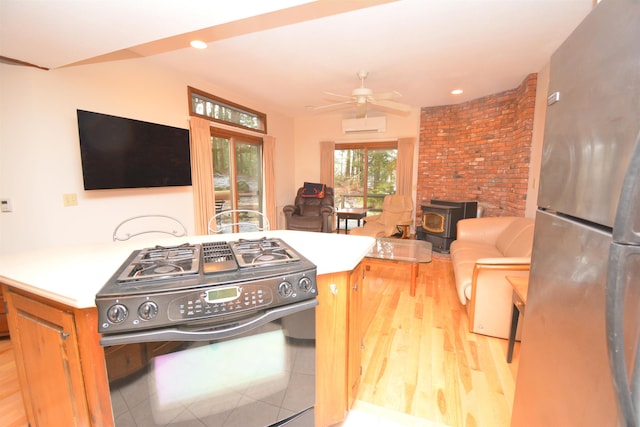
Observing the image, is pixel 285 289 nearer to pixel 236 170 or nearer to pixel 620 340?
pixel 620 340

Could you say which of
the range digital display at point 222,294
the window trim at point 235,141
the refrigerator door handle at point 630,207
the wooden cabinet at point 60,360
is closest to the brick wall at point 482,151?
the window trim at point 235,141

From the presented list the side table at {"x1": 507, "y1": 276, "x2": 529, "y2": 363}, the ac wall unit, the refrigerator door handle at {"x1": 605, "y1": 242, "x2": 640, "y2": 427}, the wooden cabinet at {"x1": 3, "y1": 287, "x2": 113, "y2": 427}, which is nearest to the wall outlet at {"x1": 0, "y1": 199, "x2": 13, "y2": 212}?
the wooden cabinet at {"x1": 3, "y1": 287, "x2": 113, "y2": 427}

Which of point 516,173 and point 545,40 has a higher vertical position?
point 545,40

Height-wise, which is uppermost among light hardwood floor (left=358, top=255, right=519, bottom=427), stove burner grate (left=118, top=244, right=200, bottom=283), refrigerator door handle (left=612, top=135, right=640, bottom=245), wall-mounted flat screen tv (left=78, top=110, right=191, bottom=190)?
wall-mounted flat screen tv (left=78, top=110, right=191, bottom=190)

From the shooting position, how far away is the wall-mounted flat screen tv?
250 centimetres

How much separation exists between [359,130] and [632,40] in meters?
5.28

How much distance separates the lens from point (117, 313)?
0.79 meters

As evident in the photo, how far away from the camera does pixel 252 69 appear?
3381 millimetres

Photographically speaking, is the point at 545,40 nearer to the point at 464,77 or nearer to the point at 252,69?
the point at 464,77

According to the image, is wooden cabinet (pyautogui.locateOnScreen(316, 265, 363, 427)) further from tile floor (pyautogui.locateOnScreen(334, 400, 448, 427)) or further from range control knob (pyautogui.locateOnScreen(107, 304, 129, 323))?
range control knob (pyautogui.locateOnScreen(107, 304, 129, 323))

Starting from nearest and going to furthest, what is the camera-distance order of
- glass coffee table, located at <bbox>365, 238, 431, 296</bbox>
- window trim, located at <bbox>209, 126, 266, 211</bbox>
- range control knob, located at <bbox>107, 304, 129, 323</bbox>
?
range control knob, located at <bbox>107, 304, 129, 323</bbox>
glass coffee table, located at <bbox>365, 238, 431, 296</bbox>
window trim, located at <bbox>209, 126, 266, 211</bbox>

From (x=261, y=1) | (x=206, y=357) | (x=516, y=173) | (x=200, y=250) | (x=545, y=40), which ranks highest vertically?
(x=545, y=40)

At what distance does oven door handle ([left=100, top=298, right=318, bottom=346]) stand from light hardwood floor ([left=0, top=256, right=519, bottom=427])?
1.00 metres

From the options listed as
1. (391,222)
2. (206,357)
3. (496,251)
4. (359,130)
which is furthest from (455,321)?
(359,130)
